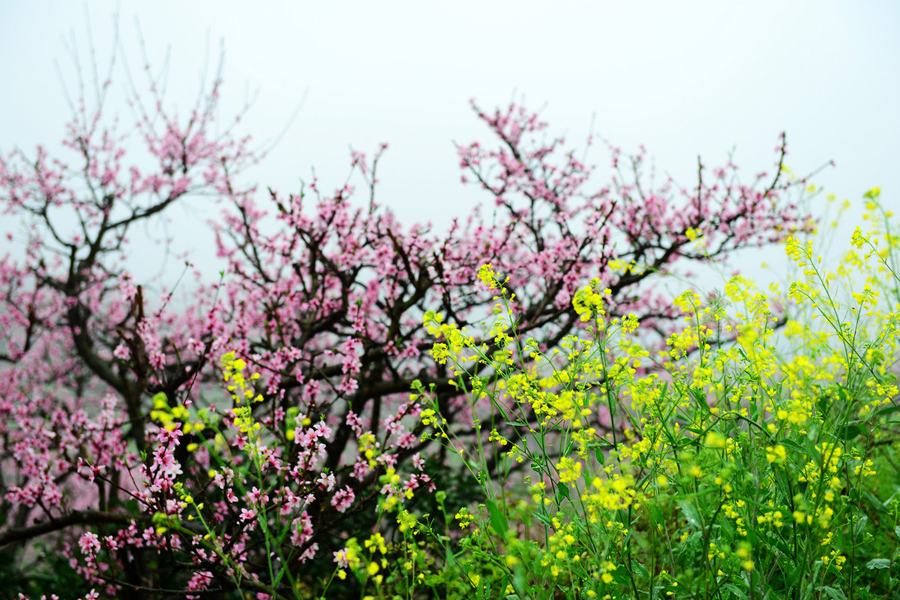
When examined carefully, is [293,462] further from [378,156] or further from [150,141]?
[150,141]

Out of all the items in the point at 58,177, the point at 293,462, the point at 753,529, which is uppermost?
the point at 58,177

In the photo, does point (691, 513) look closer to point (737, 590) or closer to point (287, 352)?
point (737, 590)

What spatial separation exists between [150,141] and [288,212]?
4159mm

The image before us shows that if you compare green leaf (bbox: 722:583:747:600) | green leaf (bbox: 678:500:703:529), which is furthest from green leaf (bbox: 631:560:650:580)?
green leaf (bbox: 678:500:703:529)

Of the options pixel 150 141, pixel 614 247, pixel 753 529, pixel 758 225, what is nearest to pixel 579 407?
pixel 753 529

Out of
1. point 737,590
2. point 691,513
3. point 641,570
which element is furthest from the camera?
point 641,570

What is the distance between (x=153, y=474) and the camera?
104 inches

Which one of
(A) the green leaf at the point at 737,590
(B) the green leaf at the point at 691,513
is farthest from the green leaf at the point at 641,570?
(B) the green leaf at the point at 691,513

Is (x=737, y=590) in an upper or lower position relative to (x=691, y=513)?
lower

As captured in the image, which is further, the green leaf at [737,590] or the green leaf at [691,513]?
the green leaf at [737,590]

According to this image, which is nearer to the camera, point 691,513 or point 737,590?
point 691,513

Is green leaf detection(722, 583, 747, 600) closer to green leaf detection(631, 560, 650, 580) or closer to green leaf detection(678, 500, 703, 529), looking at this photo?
green leaf detection(631, 560, 650, 580)

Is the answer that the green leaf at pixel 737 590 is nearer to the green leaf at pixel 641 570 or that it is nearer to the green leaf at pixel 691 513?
the green leaf at pixel 641 570

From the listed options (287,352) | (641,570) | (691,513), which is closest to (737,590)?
(641,570)
